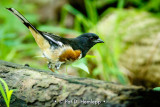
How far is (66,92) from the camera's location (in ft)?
6.63

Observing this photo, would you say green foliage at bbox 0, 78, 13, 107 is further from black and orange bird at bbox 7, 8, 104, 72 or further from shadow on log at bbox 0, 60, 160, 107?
black and orange bird at bbox 7, 8, 104, 72

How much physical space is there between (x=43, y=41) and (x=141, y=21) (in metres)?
3.24

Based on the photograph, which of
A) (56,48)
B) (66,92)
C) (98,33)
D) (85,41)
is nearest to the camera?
(66,92)

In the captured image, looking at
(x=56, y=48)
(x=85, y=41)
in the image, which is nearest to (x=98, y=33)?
(x=85, y=41)

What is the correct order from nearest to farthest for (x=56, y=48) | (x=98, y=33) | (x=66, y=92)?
(x=66, y=92) < (x=56, y=48) < (x=98, y=33)

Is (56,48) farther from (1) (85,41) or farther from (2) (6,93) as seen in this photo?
(2) (6,93)

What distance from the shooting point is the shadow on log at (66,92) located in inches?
70.7

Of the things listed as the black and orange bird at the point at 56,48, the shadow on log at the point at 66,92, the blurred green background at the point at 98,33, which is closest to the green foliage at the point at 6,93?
the shadow on log at the point at 66,92

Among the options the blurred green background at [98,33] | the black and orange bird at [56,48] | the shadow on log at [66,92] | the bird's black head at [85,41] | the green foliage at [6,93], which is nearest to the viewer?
the shadow on log at [66,92]

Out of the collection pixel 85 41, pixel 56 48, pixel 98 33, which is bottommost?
pixel 56 48

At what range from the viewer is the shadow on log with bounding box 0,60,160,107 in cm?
180

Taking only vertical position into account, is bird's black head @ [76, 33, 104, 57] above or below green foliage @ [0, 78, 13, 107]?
above

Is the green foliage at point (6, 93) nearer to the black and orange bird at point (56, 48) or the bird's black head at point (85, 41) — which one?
the black and orange bird at point (56, 48)

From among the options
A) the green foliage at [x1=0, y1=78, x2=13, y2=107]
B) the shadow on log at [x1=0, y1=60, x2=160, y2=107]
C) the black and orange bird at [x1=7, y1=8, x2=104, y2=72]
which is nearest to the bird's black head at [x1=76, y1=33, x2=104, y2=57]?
the black and orange bird at [x1=7, y1=8, x2=104, y2=72]
